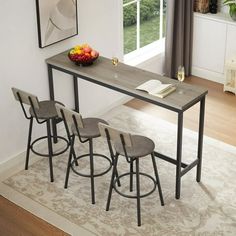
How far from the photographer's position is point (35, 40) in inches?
228

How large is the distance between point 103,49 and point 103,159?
1385 millimetres

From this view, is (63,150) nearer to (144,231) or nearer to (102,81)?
(102,81)

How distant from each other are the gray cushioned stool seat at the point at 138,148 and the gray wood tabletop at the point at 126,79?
363mm

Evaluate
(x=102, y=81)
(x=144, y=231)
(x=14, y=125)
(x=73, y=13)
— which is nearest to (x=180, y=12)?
(x=73, y=13)

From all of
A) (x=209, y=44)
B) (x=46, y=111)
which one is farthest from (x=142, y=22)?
(x=46, y=111)

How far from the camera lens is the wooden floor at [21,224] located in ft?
16.6

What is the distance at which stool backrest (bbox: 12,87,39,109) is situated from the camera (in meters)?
5.31

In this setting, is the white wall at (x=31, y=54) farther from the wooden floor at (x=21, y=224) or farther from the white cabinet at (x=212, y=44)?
the white cabinet at (x=212, y=44)

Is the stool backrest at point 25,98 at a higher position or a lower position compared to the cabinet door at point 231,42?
higher

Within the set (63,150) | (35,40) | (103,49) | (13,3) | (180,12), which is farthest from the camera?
(180,12)

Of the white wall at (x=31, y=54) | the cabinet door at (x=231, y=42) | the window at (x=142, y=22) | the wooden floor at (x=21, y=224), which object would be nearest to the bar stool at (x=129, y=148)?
the wooden floor at (x=21, y=224)

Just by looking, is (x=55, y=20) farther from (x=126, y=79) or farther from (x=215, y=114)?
(x=215, y=114)

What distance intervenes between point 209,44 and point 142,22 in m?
1.09

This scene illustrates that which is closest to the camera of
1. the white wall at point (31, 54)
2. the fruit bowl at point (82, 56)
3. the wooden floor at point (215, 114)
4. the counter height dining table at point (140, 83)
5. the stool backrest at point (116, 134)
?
the stool backrest at point (116, 134)
